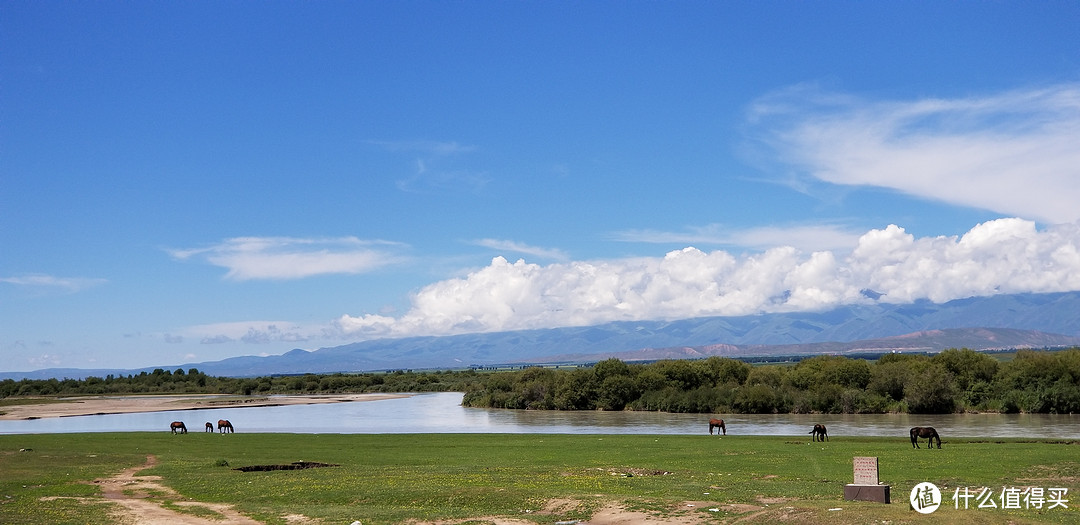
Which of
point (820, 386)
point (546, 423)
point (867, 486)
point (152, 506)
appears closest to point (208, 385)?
point (546, 423)

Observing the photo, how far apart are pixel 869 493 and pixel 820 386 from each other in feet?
224

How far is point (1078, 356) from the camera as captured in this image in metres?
75.8

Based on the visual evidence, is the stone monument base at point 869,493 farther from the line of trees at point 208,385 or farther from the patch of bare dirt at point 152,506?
the line of trees at point 208,385

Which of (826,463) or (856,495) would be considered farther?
(826,463)

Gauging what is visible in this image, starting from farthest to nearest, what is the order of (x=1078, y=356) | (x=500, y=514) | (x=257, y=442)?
1. (x=1078, y=356)
2. (x=257, y=442)
3. (x=500, y=514)

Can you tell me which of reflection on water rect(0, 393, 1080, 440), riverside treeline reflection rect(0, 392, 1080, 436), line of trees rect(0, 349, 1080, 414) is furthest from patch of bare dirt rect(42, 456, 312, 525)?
line of trees rect(0, 349, 1080, 414)

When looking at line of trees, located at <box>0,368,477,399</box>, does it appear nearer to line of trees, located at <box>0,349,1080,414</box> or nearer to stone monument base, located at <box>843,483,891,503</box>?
line of trees, located at <box>0,349,1080,414</box>

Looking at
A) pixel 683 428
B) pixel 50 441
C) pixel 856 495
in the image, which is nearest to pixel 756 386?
pixel 683 428

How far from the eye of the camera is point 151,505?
2338cm

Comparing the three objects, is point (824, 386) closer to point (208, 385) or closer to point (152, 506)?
point (152, 506)

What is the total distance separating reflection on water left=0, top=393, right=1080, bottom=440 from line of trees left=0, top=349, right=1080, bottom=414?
11.2 ft

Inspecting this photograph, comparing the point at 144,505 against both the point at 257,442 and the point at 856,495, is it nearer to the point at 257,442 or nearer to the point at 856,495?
the point at 856,495

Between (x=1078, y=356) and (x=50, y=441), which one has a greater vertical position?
(x=1078, y=356)

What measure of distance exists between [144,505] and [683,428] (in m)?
45.6
